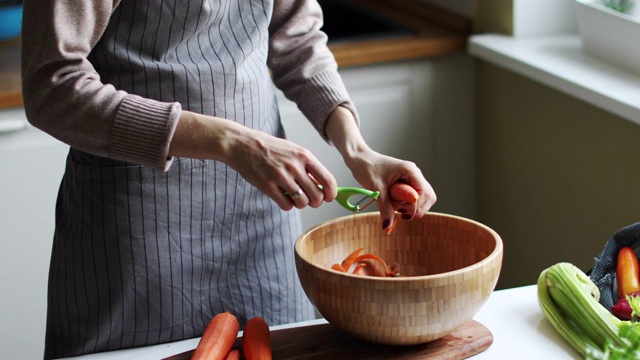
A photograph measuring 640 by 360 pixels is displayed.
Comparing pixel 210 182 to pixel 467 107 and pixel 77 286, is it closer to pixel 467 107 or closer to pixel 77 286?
pixel 77 286

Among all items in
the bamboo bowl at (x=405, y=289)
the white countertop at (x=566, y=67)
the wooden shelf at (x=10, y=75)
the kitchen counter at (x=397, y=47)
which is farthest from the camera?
the kitchen counter at (x=397, y=47)

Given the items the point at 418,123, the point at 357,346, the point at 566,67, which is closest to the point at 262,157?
the point at 357,346

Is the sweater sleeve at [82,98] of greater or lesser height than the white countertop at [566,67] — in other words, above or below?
above

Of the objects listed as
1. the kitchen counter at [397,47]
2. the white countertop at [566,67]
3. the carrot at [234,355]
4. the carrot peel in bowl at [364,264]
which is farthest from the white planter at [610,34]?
the carrot at [234,355]

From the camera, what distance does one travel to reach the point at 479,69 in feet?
7.58

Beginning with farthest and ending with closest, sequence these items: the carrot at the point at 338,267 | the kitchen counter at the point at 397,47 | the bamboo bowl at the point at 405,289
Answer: the kitchen counter at the point at 397,47 < the carrot at the point at 338,267 < the bamboo bowl at the point at 405,289

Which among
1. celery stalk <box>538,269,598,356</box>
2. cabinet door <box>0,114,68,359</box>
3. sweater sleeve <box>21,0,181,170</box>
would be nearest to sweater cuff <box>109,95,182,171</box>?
sweater sleeve <box>21,0,181,170</box>

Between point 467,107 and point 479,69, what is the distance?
0.36ft

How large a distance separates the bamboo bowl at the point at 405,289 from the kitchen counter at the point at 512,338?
0.25 feet

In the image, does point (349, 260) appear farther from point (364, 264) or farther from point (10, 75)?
point (10, 75)

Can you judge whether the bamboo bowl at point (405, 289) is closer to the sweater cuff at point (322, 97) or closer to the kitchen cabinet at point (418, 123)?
the sweater cuff at point (322, 97)

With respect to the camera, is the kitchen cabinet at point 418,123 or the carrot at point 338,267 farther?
the kitchen cabinet at point 418,123

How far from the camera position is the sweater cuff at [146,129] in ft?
3.50

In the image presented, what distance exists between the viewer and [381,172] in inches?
48.1
